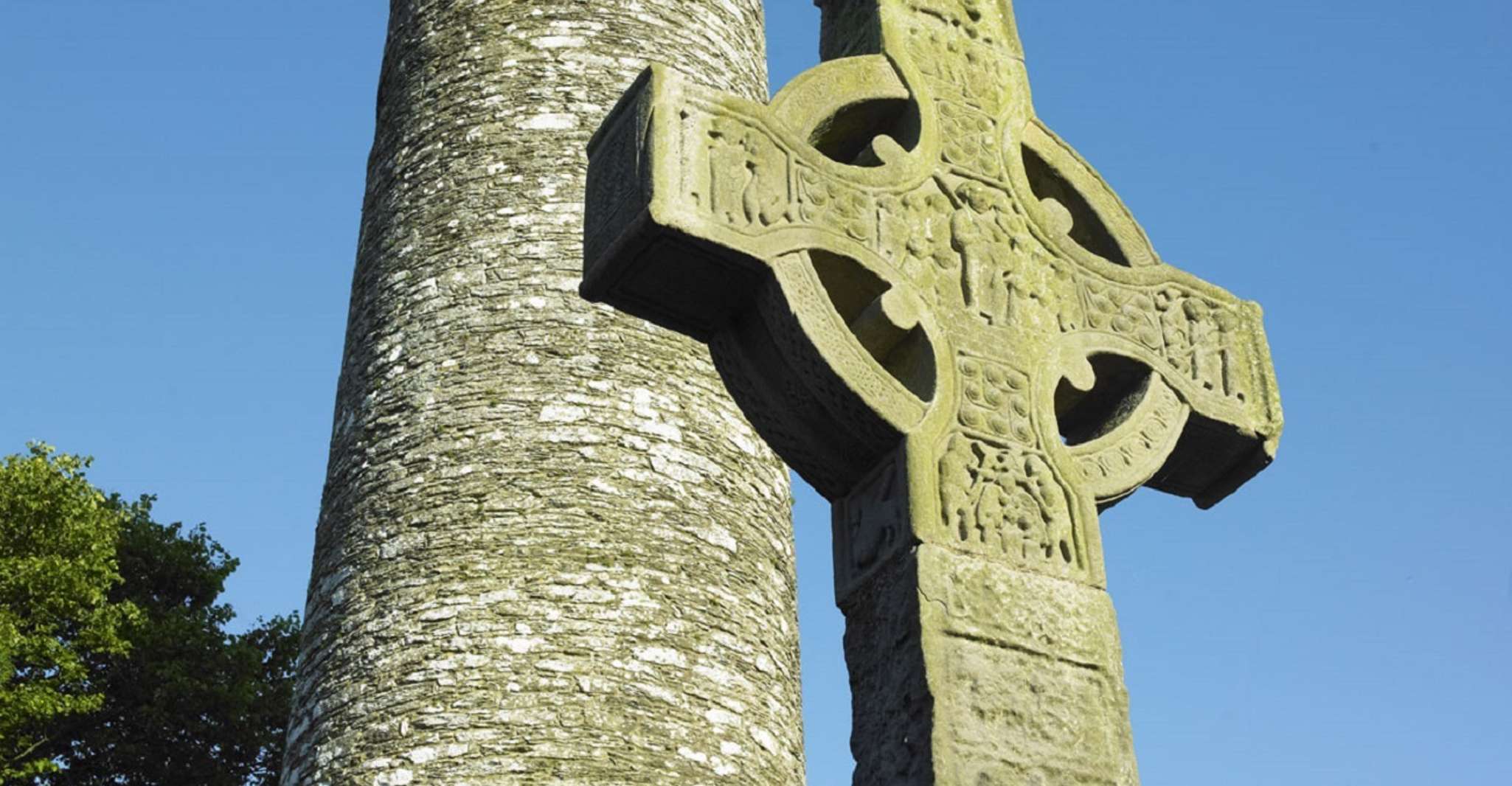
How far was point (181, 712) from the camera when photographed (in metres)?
17.0

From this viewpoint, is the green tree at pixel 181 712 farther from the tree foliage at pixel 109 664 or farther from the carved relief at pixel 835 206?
the carved relief at pixel 835 206

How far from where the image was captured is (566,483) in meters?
7.22

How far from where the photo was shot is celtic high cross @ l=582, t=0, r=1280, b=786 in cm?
344

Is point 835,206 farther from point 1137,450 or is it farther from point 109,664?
point 109,664

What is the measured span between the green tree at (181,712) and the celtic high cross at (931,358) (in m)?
14.2

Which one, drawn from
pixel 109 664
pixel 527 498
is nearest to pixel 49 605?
pixel 109 664

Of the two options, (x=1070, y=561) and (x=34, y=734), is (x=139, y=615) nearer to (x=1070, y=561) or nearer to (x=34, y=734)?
(x=34, y=734)

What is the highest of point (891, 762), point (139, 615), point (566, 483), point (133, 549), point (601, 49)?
point (133, 549)

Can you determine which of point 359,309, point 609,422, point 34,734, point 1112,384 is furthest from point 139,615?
point 1112,384

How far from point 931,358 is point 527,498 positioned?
3708 mm

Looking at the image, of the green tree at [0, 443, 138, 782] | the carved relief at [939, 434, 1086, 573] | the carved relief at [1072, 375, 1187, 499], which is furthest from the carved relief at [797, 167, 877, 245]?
the green tree at [0, 443, 138, 782]

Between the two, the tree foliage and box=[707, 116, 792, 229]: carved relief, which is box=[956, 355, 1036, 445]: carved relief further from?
the tree foliage

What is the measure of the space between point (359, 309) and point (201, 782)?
10.2 meters

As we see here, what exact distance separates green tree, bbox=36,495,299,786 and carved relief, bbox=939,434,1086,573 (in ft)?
47.6
